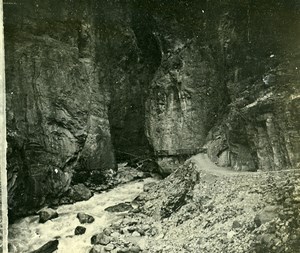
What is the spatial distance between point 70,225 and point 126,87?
206 cm

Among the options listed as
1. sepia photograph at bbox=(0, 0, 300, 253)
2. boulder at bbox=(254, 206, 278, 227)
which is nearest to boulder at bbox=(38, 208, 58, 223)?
sepia photograph at bbox=(0, 0, 300, 253)

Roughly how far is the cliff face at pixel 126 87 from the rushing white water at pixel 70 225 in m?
0.27

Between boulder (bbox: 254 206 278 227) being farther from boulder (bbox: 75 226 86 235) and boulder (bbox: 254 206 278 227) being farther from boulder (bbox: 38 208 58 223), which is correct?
boulder (bbox: 38 208 58 223)

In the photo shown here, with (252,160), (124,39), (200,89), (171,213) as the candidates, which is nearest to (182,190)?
(171,213)

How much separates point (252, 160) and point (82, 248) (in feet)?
8.11

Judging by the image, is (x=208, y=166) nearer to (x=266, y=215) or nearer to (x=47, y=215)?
(x=266, y=215)

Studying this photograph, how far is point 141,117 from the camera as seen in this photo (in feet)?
19.1

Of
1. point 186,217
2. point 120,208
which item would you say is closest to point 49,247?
point 120,208

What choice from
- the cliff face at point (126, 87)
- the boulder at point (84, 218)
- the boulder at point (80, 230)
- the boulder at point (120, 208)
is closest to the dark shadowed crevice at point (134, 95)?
the cliff face at point (126, 87)

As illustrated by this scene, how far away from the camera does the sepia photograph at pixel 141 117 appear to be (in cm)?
493

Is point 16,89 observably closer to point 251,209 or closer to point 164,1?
point 164,1

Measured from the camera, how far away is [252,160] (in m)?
5.33

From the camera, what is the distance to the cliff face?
544 centimetres

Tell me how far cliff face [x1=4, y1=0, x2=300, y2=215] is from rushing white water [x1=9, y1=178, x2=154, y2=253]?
27 cm
